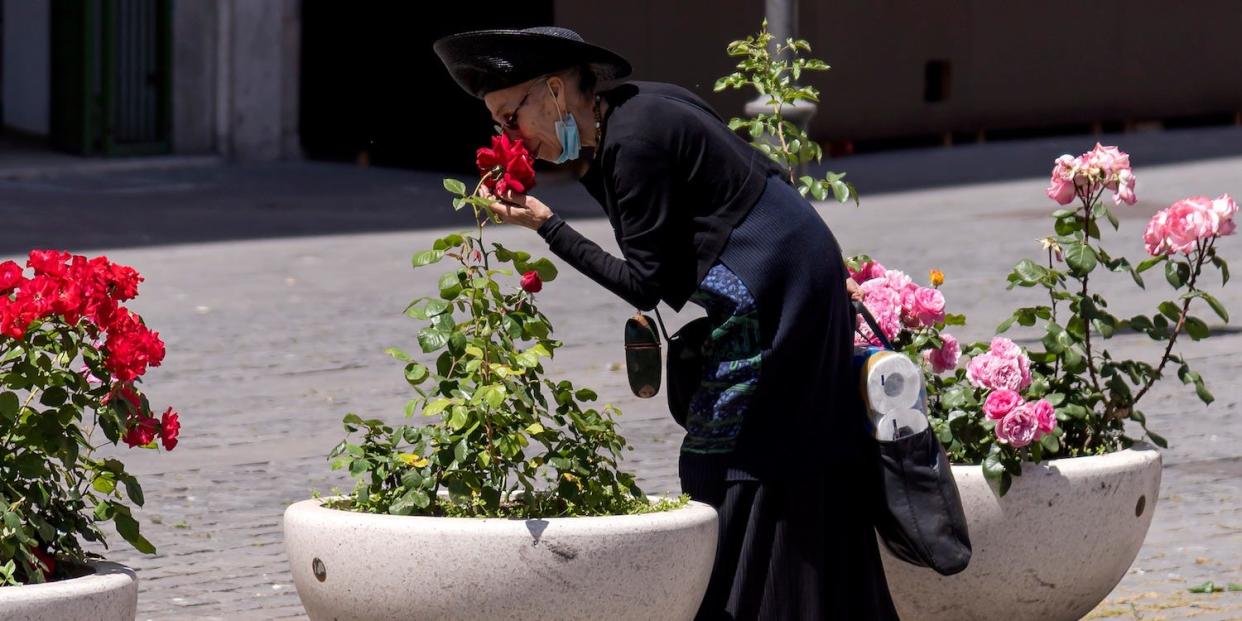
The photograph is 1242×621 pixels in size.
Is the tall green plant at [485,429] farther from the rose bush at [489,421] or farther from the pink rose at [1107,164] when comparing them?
the pink rose at [1107,164]

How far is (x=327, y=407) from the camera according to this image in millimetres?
9023

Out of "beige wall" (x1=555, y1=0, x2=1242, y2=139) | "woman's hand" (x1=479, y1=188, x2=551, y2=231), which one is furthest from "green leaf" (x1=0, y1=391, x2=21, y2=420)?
"beige wall" (x1=555, y1=0, x2=1242, y2=139)

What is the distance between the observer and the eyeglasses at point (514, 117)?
4.50 meters

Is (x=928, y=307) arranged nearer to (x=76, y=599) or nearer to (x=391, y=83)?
(x=76, y=599)

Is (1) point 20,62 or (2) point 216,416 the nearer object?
(2) point 216,416

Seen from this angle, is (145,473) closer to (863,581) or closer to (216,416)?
(216,416)

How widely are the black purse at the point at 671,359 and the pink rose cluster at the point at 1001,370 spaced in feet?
3.19

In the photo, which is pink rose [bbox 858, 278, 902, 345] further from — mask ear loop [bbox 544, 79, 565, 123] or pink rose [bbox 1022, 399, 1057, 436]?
mask ear loop [bbox 544, 79, 565, 123]

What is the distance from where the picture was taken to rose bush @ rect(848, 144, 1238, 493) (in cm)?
525

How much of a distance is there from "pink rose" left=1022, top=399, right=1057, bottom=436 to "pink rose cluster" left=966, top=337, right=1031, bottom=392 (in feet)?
0.38

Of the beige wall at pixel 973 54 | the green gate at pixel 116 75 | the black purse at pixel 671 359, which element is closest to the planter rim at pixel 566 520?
the black purse at pixel 671 359

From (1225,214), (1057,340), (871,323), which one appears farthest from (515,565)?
(1225,214)

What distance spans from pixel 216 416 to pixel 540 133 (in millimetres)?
A: 4576

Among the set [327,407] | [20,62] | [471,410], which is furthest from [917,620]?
[20,62]
